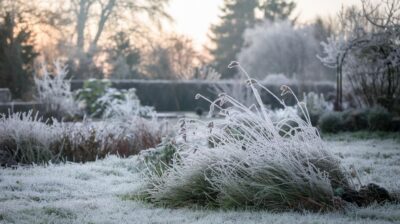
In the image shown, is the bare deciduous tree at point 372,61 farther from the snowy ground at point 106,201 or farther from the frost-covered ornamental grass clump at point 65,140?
the frost-covered ornamental grass clump at point 65,140

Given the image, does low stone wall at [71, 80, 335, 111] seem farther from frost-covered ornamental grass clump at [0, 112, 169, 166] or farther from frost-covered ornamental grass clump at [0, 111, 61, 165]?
frost-covered ornamental grass clump at [0, 111, 61, 165]

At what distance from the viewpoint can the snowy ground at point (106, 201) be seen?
370 cm

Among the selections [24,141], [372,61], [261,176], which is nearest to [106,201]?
[261,176]

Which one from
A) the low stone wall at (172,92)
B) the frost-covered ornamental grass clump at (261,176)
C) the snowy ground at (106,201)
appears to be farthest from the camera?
the low stone wall at (172,92)

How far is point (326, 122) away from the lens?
36.3 feet

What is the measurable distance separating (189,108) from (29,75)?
6.40 metres

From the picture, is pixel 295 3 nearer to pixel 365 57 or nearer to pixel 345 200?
pixel 365 57

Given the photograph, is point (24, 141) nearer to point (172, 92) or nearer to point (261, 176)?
point (261, 176)

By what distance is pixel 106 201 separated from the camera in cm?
442

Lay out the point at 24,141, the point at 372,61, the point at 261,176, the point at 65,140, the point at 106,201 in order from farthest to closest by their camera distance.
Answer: the point at 372,61, the point at 65,140, the point at 24,141, the point at 106,201, the point at 261,176

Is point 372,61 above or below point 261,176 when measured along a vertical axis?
above

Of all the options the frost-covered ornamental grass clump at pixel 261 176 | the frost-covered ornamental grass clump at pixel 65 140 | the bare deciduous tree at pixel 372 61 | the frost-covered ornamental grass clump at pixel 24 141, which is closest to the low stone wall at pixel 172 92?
the bare deciduous tree at pixel 372 61

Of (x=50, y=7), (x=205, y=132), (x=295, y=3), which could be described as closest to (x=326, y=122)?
(x=205, y=132)

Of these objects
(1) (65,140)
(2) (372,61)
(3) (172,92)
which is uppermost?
(2) (372,61)
